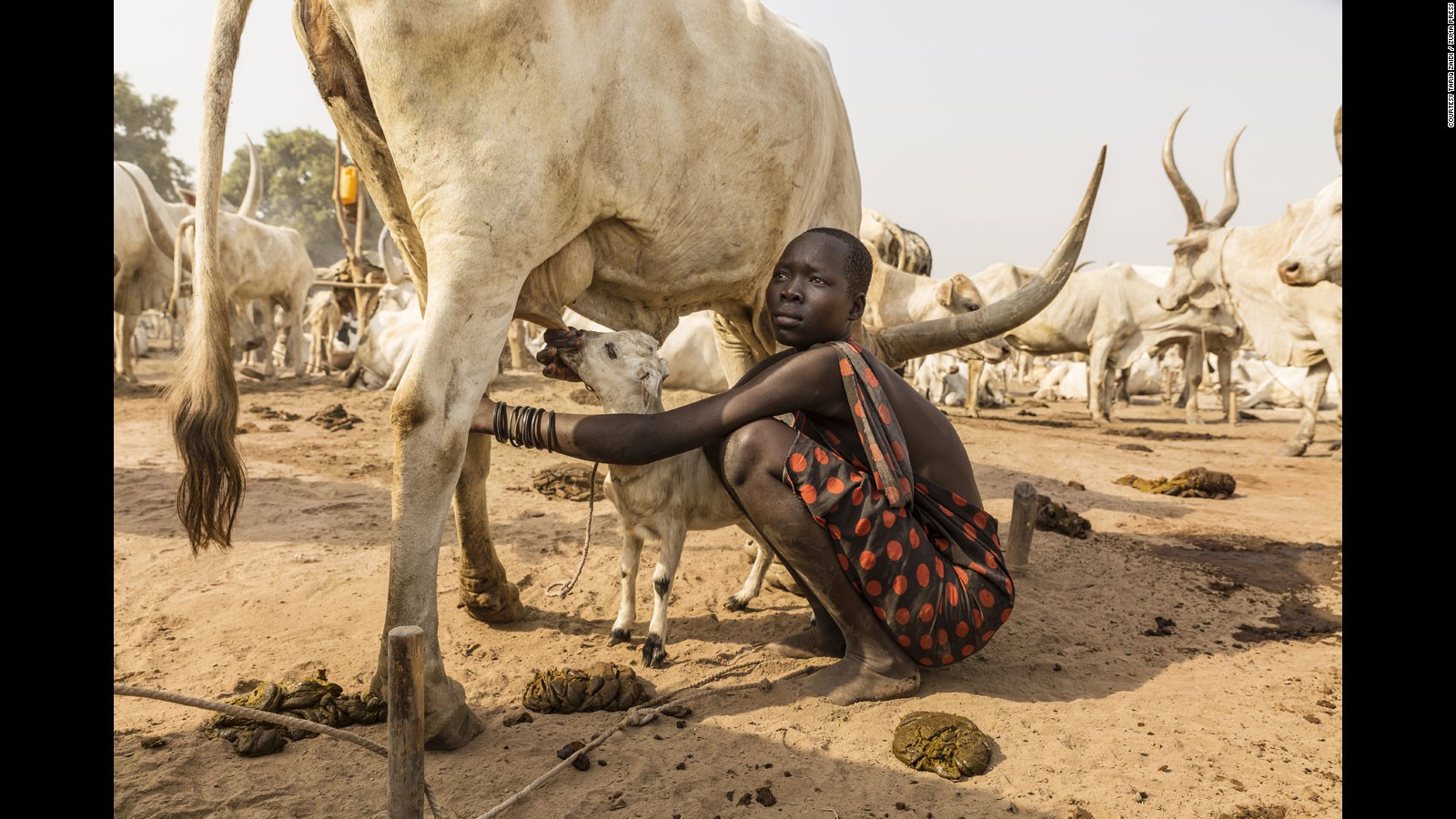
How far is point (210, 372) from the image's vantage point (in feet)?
7.67

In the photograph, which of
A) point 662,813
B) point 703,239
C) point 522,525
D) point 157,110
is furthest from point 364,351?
point 157,110

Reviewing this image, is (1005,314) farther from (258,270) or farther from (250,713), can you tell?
(258,270)

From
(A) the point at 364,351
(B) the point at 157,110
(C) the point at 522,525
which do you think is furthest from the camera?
(B) the point at 157,110

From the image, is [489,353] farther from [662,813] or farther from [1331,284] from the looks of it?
[1331,284]

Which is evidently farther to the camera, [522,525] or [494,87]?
[522,525]

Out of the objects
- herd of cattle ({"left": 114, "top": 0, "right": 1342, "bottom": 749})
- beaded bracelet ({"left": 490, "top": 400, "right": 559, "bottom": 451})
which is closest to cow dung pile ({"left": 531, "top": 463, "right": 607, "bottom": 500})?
herd of cattle ({"left": 114, "top": 0, "right": 1342, "bottom": 749})

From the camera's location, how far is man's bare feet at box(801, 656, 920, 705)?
2.60m

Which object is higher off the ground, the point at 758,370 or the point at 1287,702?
the point at 758,370

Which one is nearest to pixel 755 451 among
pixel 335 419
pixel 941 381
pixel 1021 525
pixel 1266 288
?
pixel 1021 525

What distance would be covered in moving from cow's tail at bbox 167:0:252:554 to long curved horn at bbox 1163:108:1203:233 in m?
10.4

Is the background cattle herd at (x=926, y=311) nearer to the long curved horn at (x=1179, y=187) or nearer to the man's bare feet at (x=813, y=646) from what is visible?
the long curved horn at (x=1179, y=187)

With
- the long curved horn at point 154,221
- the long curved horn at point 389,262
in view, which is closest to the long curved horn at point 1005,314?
the long curved horn at point 389,262
